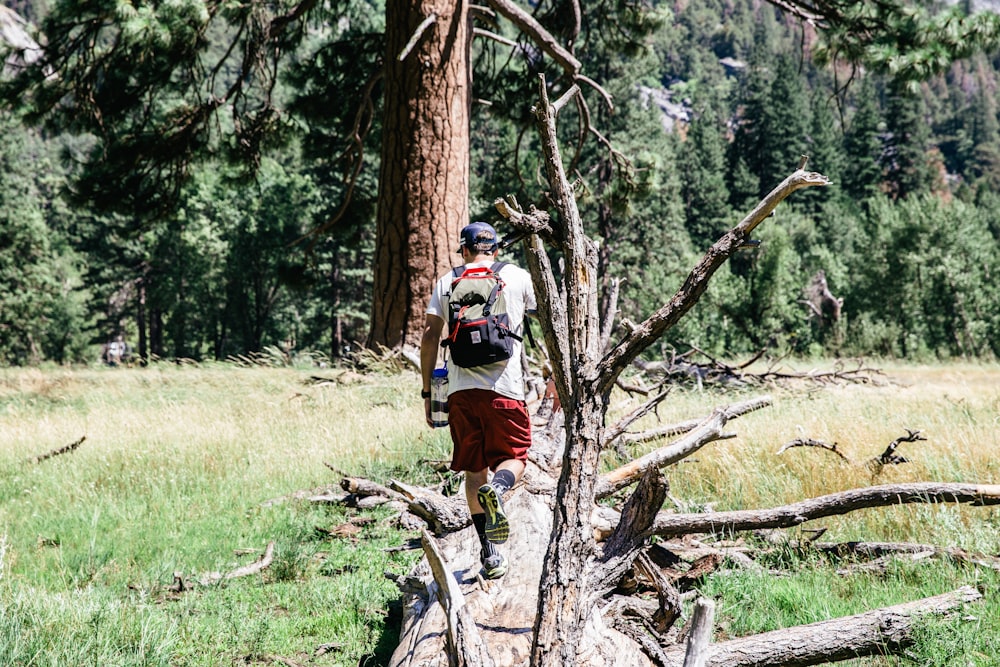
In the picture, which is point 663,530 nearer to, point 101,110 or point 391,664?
point 391,664

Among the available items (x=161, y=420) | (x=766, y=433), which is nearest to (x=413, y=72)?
(x=161, y=420)

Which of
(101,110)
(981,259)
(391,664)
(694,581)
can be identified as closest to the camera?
(391,664)

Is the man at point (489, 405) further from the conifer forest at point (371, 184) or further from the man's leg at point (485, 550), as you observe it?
the conifer forest at point (371, 184)

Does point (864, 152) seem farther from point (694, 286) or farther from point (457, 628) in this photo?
point (457, 628)

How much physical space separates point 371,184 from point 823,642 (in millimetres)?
33955

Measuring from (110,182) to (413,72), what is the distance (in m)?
5.84

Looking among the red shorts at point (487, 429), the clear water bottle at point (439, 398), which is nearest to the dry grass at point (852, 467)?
the red shorts at point (487, 429)

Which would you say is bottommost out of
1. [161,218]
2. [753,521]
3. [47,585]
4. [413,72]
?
[47,585]

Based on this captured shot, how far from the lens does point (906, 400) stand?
8969mm

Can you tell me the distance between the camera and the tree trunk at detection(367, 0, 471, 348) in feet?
31.6

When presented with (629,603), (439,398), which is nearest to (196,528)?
(439,398)

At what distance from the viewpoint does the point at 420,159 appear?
9.73m

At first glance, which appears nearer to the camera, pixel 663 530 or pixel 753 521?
pixel 663 530

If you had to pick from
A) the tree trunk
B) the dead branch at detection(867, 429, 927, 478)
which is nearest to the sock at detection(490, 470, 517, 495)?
the dead branch at detection(867, 429, 927, 478)
